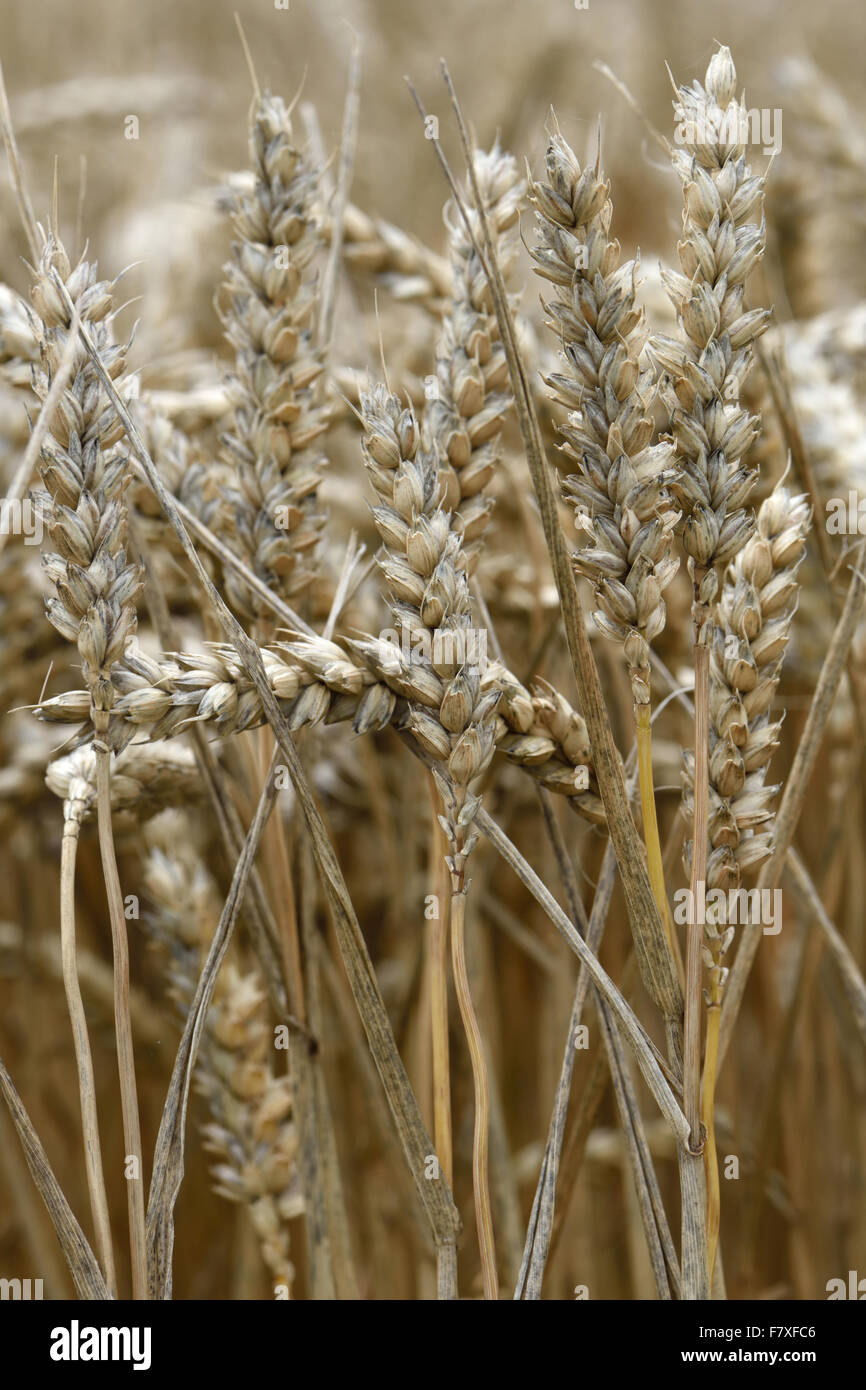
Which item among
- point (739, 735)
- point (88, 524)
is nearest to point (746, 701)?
point (739, 735)

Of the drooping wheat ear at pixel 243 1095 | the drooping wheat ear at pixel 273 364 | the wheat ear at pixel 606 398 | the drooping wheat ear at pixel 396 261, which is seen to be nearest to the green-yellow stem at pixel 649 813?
the wheat ear at pixel 606 398

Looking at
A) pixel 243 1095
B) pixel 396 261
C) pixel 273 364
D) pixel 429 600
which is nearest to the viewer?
pixel 429 600

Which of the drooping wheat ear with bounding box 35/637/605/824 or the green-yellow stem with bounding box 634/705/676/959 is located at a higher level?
the drooping wheat ear with bounding box 35/637/605/824

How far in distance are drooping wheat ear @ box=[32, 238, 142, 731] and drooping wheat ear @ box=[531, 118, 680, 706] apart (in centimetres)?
17

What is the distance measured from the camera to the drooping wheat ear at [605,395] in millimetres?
376

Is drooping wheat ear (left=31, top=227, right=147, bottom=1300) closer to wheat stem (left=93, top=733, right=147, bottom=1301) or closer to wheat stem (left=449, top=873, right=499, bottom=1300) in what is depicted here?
wheat stem (left=93, top=733, right=147, bottom=1301)

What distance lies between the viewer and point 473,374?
0.48 metres

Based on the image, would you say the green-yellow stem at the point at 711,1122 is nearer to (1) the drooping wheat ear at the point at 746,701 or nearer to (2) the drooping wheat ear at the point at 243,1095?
(1) the drooping wheat ear at the point at 746,701

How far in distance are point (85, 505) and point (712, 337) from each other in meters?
0.24

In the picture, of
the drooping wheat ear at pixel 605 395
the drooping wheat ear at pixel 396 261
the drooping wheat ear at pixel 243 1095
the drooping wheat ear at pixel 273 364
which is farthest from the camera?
the drooping wheat ear at pixel 396 261

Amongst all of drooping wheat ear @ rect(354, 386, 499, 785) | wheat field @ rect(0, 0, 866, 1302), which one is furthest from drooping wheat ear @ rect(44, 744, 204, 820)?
drooping wheat ear @ rect(354, 386, 499, 785)

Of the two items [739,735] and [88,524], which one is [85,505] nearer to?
[88,524]

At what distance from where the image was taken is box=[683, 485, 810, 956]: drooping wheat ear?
16.4 inches
